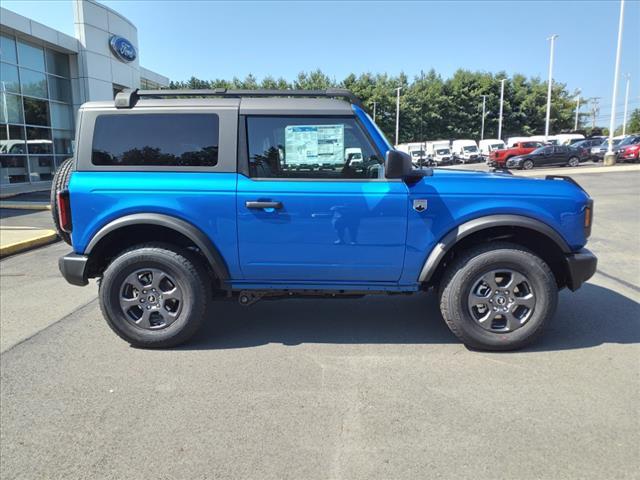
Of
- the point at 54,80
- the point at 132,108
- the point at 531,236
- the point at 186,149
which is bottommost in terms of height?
the point at 531,236

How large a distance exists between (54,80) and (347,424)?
82.4 ft

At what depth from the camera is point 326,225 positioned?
12.1 ft

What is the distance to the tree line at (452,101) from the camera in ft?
189

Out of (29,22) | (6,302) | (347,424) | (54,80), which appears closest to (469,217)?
(347,424)

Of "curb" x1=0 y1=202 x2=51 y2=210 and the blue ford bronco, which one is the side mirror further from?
"curb" x1=0 y1=202 x2=51 y2=210

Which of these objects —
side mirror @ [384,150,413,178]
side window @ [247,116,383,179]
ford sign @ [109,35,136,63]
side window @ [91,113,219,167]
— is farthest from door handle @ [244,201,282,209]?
ford sign @ [109,35,136,63]

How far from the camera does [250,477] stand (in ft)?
7.79

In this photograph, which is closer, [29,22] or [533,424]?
[533,424]

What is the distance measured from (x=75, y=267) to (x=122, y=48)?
2526 cm

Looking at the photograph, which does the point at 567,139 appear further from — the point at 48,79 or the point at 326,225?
the point at 326,225

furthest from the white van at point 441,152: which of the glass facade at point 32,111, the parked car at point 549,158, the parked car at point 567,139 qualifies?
the glass facade at point 32,111

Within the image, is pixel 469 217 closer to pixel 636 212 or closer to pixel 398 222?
pixel 398 222

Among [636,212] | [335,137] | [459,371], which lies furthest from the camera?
[636,212]

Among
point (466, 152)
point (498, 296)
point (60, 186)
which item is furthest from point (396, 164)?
point (466, 152)
